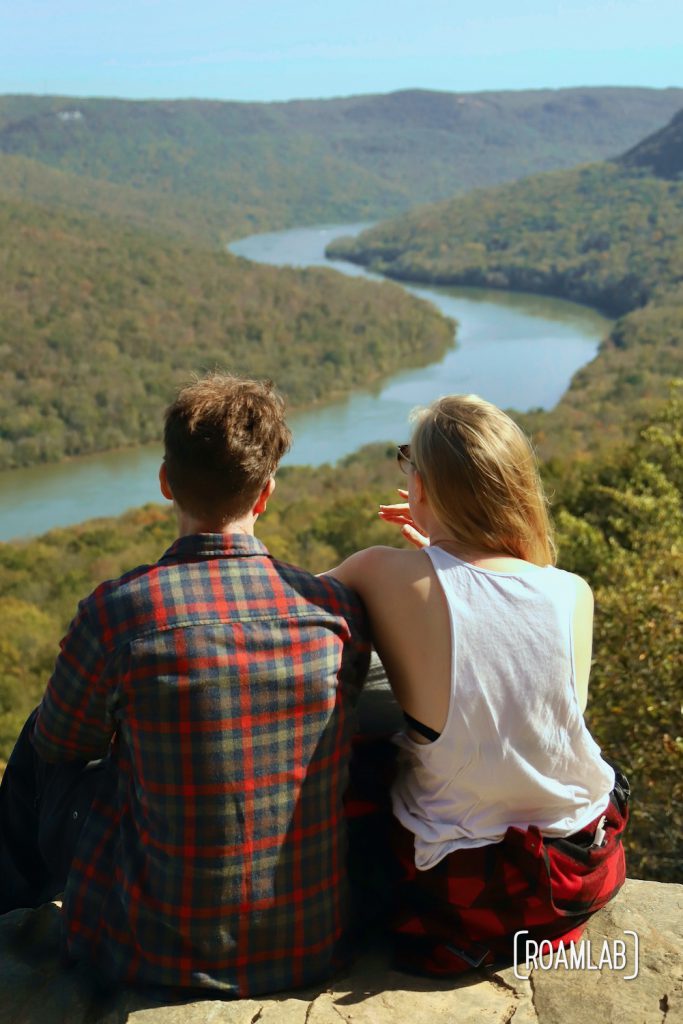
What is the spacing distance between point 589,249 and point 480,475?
7067 cm

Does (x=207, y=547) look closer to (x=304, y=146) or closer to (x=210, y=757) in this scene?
(x=210, y=757)

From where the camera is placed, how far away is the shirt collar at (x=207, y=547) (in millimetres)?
1308

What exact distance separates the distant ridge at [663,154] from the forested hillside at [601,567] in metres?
59.4

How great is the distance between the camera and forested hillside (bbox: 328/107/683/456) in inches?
1508

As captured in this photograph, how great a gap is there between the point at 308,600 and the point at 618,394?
110 ft

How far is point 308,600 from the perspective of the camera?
1315 millimetres

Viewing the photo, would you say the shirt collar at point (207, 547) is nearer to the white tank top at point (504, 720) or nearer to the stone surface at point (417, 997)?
the white tank top at point (504, 720)

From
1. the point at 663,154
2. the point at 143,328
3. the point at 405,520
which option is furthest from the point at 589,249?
the point at 405,520

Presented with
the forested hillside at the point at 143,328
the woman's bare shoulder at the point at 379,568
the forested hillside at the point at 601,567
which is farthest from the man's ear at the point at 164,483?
the forested hillside at the point at 143,328

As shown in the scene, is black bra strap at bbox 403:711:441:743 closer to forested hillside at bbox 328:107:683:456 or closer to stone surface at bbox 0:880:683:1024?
stone surface at bbox 0:880:683:1024

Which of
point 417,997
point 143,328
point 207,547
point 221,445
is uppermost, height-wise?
point 221,445

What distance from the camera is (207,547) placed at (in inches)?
51.4

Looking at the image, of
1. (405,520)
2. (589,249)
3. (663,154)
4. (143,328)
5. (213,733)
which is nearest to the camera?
(213,733)

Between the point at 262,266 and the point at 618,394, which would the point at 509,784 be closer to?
the point at 618,394
